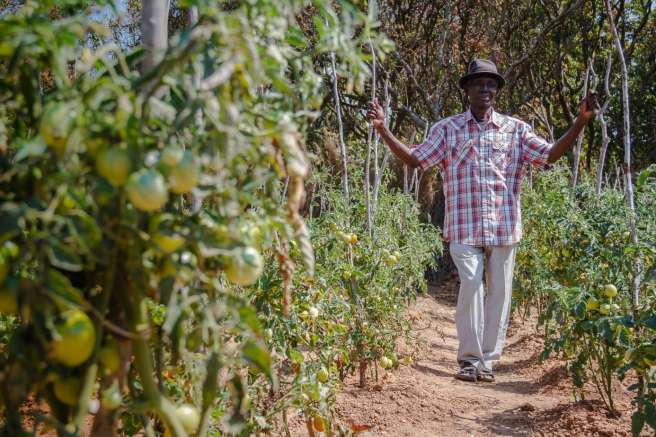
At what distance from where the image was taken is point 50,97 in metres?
0.90

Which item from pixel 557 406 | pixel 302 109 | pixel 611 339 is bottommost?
pixel 557 406

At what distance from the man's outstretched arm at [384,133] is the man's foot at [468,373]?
4.14 ft

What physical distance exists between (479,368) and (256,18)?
3.29 m

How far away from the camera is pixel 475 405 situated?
10.6ft

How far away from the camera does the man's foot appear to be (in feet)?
12.3

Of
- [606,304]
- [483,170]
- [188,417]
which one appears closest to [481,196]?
[483,170]

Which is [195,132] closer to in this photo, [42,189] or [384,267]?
[42,189]

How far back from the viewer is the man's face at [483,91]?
3.92 metres

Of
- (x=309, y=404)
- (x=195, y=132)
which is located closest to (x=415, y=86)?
(x=309, y=404)

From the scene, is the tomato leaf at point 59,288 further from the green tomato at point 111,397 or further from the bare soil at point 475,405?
the bare soil at point 475,405

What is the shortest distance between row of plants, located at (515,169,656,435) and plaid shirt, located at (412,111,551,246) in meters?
0.35

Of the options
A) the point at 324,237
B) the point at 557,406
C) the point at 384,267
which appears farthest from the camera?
the point at 384,267

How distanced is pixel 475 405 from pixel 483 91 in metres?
1.88

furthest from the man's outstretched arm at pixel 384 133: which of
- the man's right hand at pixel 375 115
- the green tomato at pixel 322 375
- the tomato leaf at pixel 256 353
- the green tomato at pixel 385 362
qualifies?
the tomato leaf at pixel 256 353
